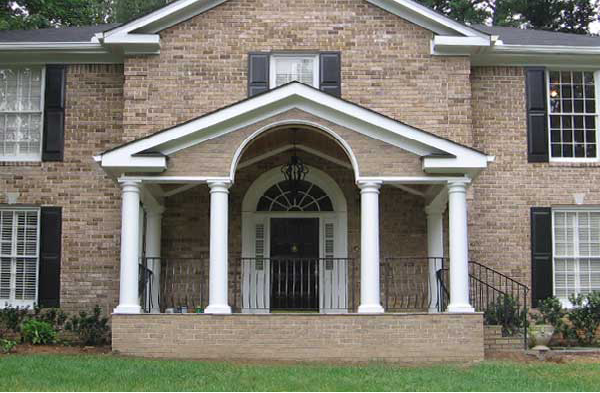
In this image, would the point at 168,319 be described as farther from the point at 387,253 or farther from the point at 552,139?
the point at 552,139

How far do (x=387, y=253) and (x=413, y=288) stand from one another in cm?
80

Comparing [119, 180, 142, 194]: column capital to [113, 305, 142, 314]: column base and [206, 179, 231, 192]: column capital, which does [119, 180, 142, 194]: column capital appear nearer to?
[206, 179, 231, 192]: column capital

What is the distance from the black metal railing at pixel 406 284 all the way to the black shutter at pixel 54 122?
651 cm

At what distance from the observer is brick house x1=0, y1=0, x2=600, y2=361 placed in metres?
15.9

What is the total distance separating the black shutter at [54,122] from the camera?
645 inches

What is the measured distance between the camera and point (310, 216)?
16.5m

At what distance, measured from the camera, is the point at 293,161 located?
15.8 m

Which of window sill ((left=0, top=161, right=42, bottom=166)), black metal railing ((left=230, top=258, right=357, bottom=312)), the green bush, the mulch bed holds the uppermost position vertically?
window sill ((left=0, top=161, right=42, bottom=166))

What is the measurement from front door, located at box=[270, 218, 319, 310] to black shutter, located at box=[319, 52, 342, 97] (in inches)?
99.6

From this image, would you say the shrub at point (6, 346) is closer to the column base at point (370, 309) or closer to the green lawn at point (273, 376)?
the green lawn at point (273, 376)

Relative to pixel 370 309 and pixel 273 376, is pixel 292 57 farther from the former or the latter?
pixel 273 376

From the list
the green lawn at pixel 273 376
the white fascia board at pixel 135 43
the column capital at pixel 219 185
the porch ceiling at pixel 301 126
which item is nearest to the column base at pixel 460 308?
the green lawn at pixel 273 376

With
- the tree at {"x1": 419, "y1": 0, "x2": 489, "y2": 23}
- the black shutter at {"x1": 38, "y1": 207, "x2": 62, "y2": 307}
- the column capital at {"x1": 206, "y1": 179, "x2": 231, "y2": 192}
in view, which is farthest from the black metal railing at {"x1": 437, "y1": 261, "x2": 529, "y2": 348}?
the tree at {"x1": 419, "y1": 0, "x2": 489, "y2": 23}

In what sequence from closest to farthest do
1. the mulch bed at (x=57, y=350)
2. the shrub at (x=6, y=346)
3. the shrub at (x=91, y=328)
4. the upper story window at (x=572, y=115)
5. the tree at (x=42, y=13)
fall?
the shrub at (x=6, y=346) < the mulch bed at (x=57, y=350) < the shrub at (x=91, y=328) < the upper story window at (x=572, y=115) < the tree at (x=42, y=13)
